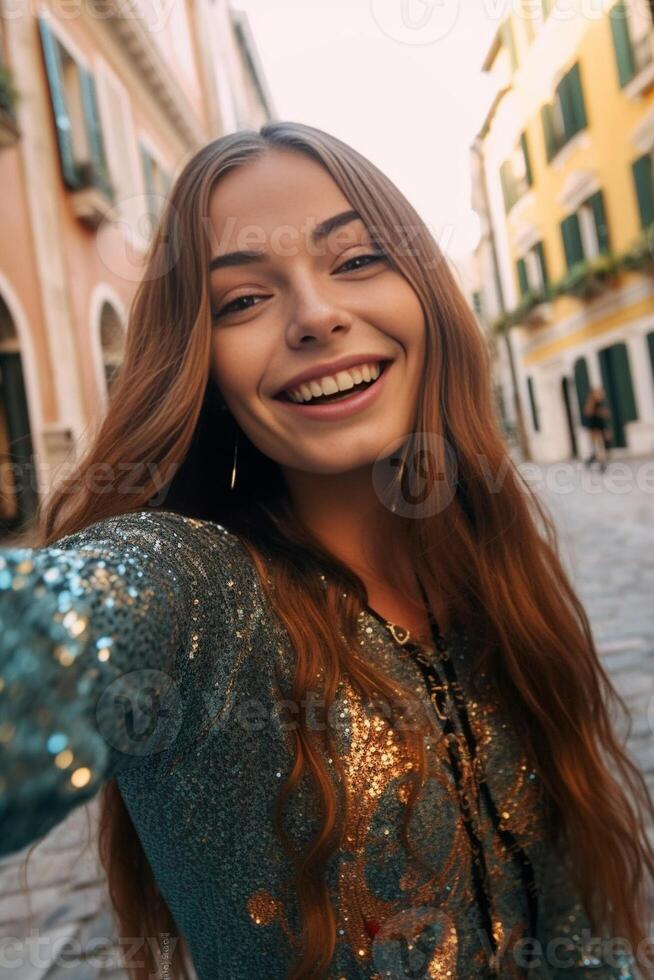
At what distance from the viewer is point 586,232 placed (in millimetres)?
13250

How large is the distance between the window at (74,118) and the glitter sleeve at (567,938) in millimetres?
8756

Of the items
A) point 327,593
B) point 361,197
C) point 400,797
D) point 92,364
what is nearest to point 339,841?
point 400,797

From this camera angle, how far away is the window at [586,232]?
41.5ft

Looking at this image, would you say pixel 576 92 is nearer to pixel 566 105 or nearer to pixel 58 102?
pixel 566 105

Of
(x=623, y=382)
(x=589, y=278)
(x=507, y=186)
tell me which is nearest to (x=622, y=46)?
(x=507, y=186)

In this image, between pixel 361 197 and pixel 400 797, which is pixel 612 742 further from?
pixel 361 197

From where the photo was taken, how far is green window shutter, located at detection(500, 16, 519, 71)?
26.2ft

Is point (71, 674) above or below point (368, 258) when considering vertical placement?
below

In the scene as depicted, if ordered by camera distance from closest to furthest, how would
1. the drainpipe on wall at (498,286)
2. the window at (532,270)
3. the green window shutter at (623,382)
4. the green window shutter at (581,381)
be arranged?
the drainpipe on wall at (498,286), the green window shutter at (623,382), the green window shutter at (581,381), the window at (532,270)

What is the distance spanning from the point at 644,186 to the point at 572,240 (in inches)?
93.7

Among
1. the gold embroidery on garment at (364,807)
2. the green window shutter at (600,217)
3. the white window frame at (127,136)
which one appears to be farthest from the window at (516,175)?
the gold embroidery on garment at (364,807)

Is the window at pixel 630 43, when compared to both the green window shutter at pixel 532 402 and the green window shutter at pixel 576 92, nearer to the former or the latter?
the green window shutter at pixel 576 92

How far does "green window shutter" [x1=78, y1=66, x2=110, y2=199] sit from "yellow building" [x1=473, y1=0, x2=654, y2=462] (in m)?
4.66

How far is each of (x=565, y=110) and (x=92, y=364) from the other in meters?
8.89
